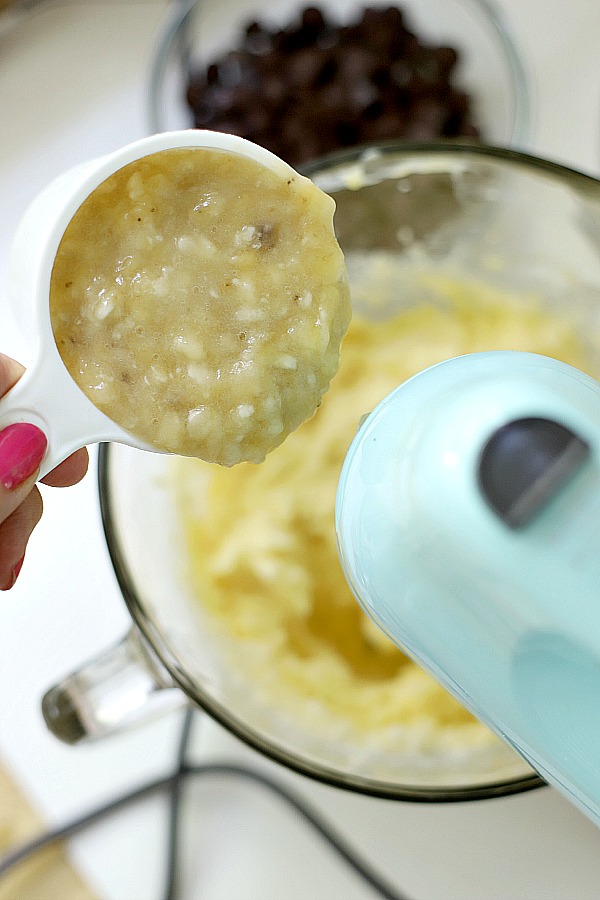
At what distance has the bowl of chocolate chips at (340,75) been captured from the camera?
87cm

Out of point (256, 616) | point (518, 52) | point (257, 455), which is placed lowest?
point (256, 616)

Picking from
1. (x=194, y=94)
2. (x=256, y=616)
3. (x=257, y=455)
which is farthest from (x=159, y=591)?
(x=194, y=94)

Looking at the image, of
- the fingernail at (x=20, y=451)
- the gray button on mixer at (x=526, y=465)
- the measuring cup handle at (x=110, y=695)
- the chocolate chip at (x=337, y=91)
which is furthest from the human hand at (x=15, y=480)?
the chocolate chip at (x=337, y=91)

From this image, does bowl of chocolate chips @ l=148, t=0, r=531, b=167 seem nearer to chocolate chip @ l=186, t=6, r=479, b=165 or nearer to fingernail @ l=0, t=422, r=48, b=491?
chocolate chip @ l=186, t=6, r=479, b=165

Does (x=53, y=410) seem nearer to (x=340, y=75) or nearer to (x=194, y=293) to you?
(x=194, y=293)

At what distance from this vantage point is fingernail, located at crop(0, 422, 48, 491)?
17.1 inches

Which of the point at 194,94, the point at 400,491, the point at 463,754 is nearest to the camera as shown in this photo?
the point at 400,491

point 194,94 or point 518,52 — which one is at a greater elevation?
point 194,94

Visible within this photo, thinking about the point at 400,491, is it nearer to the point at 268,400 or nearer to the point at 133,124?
the point at 268,400

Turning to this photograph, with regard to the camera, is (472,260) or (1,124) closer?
(472,260)

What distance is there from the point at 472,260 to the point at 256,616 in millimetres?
365

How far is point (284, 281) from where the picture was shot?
1.54 ft

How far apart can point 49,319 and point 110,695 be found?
1.16 ft

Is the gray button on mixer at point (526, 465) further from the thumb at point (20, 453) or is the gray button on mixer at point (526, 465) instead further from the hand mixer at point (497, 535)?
the thumb at point (20, 453)
